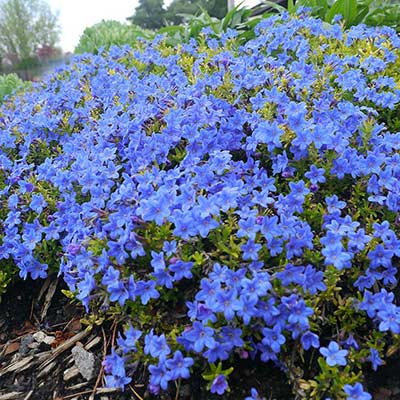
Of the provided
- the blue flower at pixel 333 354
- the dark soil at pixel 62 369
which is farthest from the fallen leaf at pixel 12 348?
the blue flower at pixel 333 354

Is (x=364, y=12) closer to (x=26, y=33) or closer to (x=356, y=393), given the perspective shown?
(x=356, y=393)

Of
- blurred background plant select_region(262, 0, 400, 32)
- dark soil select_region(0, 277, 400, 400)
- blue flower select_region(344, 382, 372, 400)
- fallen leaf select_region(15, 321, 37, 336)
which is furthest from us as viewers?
blurred background plant select_region(262, 0, 400, 32)

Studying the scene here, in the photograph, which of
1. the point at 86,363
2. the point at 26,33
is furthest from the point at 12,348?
the point at 26,33

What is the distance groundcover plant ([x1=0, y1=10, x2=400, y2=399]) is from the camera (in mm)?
1672

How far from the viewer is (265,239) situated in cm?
190

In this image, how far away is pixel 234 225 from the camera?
6.28 ft

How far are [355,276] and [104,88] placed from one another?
249cm

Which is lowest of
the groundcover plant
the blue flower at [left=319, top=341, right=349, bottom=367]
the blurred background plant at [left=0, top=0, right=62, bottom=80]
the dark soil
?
the dark soil

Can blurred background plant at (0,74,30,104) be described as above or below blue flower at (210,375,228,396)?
above

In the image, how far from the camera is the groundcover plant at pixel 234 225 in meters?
1.67

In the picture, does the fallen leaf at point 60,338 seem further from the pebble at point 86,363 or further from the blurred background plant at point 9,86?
the blurred background plant at point 9,86

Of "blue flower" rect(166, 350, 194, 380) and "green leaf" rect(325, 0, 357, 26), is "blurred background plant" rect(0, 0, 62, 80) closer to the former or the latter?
"green leaf" rect(325, 0, 357, 26)

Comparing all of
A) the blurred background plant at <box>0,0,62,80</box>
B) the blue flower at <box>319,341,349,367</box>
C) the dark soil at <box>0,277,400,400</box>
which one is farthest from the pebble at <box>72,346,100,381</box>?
the blurred background plant at <box>0,0,62,80</box>

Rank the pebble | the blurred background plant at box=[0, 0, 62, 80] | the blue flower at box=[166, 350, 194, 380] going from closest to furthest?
the blue flower at box=[166, 350, 194, 380] → the pebble → the blurred background plant at box=[0, 0, 62, 80]
